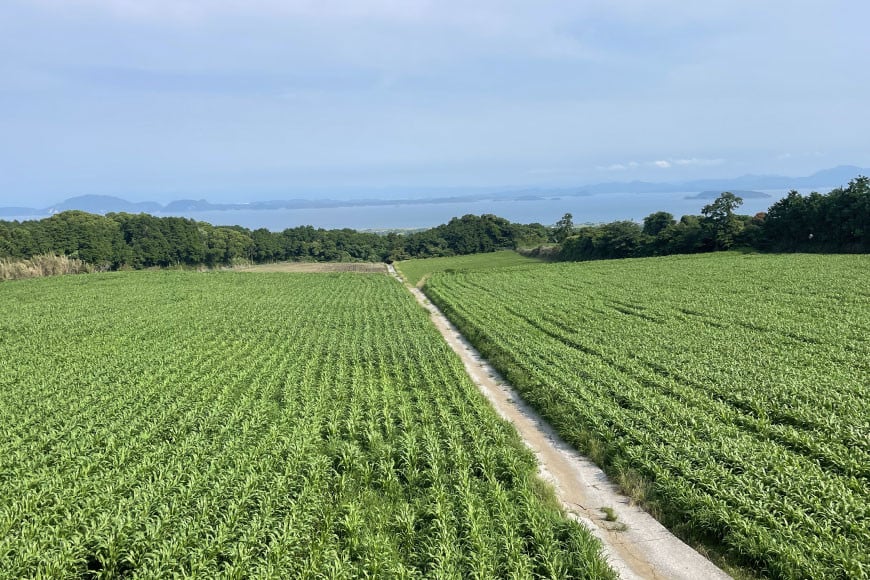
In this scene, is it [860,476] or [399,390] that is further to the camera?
[399,390]

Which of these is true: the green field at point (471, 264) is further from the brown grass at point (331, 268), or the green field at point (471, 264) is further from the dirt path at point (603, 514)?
the dirt path at point (603, 514)

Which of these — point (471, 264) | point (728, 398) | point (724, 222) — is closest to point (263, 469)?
point (728, 398)

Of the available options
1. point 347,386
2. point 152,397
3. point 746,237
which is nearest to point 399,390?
point 347,386

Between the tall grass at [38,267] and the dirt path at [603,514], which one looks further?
the tall grass at [38,267]

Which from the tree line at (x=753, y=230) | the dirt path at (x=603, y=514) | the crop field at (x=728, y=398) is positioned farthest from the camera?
the tree line at (x=753, y=230)

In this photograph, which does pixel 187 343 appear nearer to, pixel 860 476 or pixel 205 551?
pixel 205 551

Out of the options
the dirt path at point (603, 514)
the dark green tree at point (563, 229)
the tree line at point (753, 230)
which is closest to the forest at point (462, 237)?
the tree line at point (753, 230)

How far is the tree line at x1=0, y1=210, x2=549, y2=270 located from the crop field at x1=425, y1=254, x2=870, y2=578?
81903mm

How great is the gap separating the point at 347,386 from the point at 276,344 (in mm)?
7934

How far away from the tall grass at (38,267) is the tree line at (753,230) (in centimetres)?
7721

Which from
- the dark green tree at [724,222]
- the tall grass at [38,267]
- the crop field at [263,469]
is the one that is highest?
the dark green tree at [724,222]

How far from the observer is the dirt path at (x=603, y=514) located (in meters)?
7.83

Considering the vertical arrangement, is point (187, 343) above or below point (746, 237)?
below

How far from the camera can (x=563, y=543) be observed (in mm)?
8000
